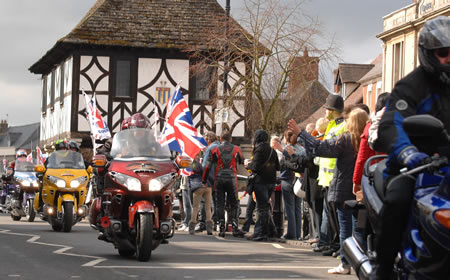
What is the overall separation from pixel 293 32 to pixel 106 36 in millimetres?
14886

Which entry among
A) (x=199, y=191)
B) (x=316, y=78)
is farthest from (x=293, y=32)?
(x=199, y=191)

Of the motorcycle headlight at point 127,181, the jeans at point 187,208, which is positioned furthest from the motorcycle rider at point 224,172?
the motorcycle headlight at point 127,181

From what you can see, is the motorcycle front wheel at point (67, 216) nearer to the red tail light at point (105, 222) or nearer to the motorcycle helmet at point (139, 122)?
the motorcycle helmet at point (139, 122)

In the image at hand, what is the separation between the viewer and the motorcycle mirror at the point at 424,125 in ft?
16.3

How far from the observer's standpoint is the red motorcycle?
11.5 metres

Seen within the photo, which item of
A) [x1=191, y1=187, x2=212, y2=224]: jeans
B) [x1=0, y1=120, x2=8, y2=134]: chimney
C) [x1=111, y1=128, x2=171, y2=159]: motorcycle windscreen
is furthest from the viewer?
[x1=0, y1=120, x2=8, y2=134]: chimney

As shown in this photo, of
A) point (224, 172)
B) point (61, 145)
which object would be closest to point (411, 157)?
point (224, 172)

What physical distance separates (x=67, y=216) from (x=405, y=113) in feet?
41.2

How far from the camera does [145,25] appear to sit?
4306 cm

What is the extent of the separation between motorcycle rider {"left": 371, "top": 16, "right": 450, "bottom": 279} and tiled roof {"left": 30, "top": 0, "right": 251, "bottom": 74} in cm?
3585

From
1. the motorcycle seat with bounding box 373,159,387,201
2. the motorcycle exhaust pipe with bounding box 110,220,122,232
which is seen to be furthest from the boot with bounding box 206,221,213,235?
the motorcycle seat with bounding box 373,159,387,201

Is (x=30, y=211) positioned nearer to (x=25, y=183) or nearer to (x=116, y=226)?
(x=25, y=183)

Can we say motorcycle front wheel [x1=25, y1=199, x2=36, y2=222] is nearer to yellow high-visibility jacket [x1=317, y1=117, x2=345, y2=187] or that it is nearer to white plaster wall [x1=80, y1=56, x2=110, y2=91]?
yellow high-visibility jacket [x1=317, y1=117, x2=345, y2=187]

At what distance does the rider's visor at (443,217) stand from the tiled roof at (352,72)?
67.3 metres
